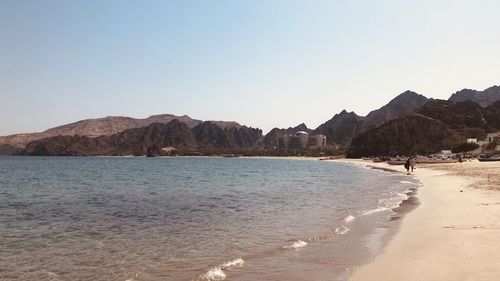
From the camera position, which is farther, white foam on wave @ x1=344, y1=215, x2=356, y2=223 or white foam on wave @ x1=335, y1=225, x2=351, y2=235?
white foam on wave @ x1=344, y1=215, x2=356, y2=223

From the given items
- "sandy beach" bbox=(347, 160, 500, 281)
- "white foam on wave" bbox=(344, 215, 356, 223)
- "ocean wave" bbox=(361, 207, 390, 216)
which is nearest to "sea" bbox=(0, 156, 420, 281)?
"ocean wave" bbox=(361, 207, 390, 216)

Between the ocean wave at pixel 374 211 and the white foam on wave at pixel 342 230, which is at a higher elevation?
the ocean wave at pixel 374 211

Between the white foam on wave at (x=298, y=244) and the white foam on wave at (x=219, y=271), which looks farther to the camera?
the white foam on wave at (x=298, y=244)

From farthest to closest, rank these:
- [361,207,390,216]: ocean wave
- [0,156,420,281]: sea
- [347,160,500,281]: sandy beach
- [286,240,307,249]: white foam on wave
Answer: [361,207,390,216]: ocean wave → [286,240,307,249]: white foam on wave → [0,156,420,281]: sea → [347,160,500,281]: sandy beach

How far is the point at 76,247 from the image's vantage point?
16.3 metres

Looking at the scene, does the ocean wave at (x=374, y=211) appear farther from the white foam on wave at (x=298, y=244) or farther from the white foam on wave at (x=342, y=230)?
the white foam on wave at (x=298, y=244)

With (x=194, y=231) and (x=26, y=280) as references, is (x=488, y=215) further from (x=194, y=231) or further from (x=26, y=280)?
(x=26, y=280)

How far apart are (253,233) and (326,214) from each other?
273 inches

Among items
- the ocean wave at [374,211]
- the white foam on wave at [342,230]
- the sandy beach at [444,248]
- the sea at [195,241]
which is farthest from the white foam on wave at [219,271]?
the ocean wave at [374,211]

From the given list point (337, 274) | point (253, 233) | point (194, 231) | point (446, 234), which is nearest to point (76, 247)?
point (194, 231)

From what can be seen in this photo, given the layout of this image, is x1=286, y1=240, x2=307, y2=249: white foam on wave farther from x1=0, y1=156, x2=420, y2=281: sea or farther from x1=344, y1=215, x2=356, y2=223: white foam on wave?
x1=344, y1=215, x2=356, y2=223: white foam on wave

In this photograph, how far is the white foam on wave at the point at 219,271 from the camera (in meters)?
11.7

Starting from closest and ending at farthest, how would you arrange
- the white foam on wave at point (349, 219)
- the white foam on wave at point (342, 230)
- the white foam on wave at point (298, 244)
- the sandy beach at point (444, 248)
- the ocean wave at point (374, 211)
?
the sandy beach at point (444, 248) < the white foam on wave at point (298, 244) < the white foam on wave at point (342, 230) < the white foam on wave at point (349, 219) < the ocean wave at point (374, 211)

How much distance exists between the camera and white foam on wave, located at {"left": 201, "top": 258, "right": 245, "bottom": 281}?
38.5 ft
